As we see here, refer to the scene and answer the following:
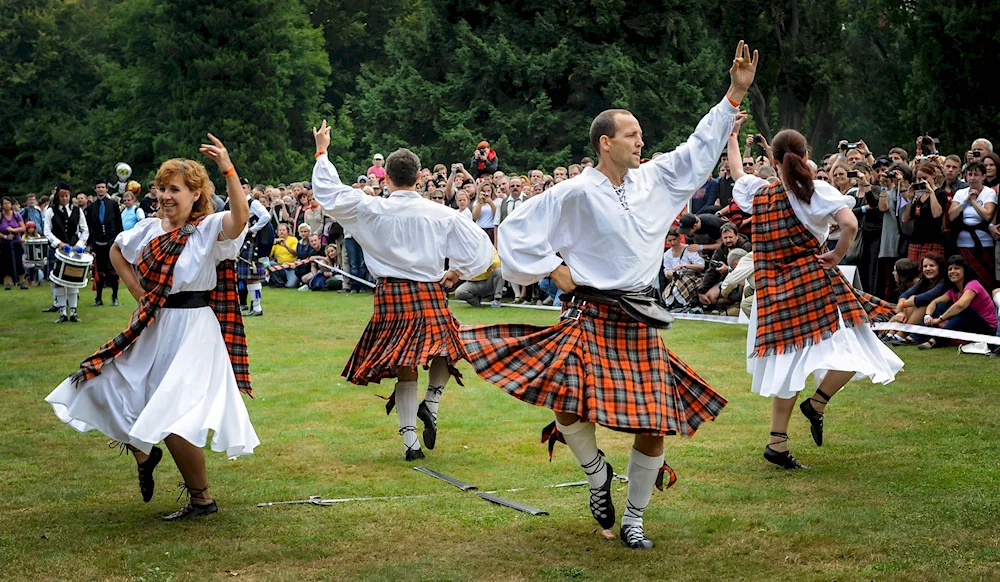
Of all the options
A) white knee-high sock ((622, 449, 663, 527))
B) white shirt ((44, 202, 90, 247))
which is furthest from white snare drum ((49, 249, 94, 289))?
white knee-high sock ((622, 449, 663, 527))

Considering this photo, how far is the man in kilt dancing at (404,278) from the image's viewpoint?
7414 mm

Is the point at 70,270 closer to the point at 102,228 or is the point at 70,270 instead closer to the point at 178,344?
the point at 102,228

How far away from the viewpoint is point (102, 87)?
155 feet

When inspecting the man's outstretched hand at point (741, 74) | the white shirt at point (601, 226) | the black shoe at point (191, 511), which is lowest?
the black shoe at point (191, 511)

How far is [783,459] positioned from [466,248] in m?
2.36

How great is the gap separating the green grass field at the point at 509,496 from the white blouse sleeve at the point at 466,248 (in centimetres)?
113

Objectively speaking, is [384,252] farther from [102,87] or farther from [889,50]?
[102,87]

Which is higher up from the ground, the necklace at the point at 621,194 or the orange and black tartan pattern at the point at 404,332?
the necklace at the point at 621,194

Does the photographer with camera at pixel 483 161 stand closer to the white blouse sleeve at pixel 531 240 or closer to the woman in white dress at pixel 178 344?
the woman in white dress at pixel 178 344

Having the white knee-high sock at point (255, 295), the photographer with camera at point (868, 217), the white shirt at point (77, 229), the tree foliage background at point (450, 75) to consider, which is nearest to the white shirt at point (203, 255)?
the photographer with camera at point (868, 217)

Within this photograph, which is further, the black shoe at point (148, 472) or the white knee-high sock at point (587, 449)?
the black shoe at point (148, 472)

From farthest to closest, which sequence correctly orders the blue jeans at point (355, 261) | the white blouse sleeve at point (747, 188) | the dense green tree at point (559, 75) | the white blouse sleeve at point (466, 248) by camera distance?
the dense green tree at point (559, 75)
the blue jeans at point (355, 261)
the white blouse sleeve at point (466, 248)
the white blouse sleeve at point (747, 188)

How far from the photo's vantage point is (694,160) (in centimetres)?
545

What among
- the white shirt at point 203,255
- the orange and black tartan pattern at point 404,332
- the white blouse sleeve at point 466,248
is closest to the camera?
the white shirt at point 203,255
